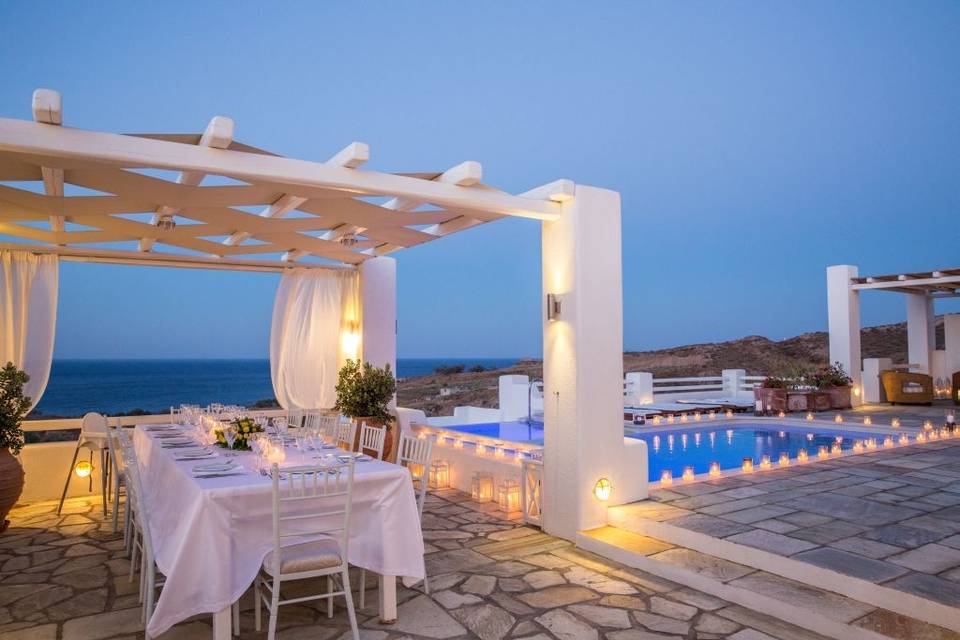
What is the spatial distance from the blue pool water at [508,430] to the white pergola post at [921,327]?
31.7ft

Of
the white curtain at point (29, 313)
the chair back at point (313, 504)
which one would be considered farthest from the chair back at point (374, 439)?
the white curtain at point (29, 313)

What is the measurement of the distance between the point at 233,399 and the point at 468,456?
31179 mm

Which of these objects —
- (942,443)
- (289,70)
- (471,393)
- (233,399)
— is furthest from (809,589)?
(233,399)

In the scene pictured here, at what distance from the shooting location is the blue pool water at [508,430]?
935cm

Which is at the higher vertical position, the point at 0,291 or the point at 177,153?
the point at 177,153

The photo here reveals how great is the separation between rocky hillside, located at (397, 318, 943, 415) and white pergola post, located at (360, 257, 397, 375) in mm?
15148

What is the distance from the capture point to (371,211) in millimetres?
5340

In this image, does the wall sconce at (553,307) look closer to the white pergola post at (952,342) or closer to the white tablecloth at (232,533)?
the white tablecloth at (232,533)

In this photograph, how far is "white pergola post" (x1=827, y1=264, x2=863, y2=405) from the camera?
12.4 metres

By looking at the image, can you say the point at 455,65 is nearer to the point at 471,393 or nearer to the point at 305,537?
the point at 471,393

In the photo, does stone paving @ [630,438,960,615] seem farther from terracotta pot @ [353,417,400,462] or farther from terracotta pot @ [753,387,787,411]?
terracotta pot @ [753,387,787,411]

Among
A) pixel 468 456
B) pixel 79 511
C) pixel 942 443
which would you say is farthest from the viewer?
pixel 942 443

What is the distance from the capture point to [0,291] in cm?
660

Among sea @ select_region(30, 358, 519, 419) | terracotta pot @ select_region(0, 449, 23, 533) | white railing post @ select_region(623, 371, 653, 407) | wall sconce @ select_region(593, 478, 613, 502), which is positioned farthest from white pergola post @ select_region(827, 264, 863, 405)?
sea @ select_region(30, 358, 519, 419)
